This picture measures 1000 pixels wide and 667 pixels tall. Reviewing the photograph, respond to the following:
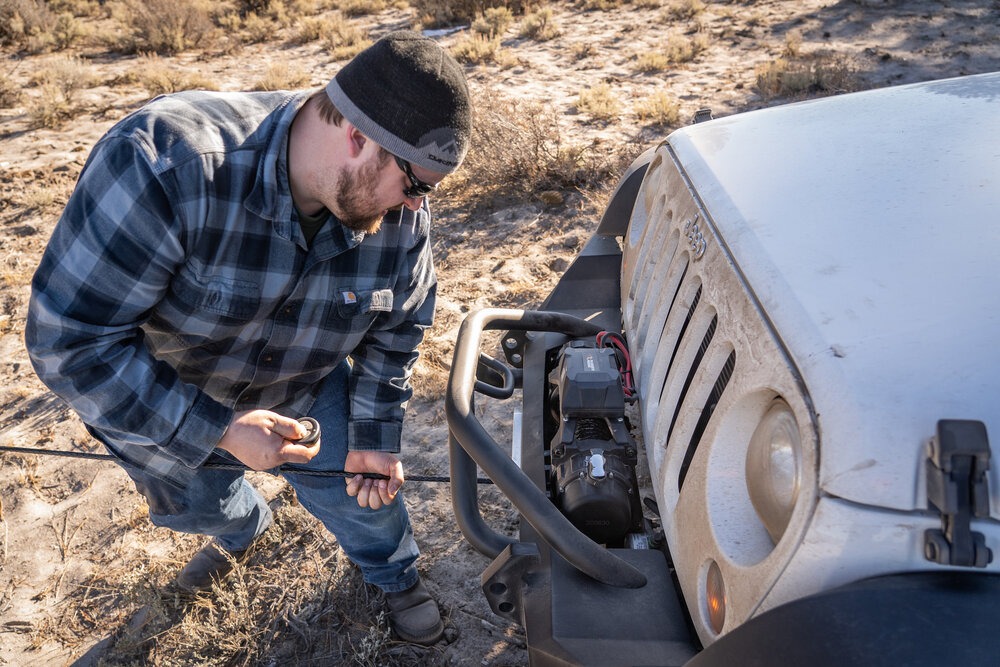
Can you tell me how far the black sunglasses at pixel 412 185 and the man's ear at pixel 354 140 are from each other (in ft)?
0.34

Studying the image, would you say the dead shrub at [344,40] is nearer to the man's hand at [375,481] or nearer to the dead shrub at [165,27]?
the dead shrub at [165,27]

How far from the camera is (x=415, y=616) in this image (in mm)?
2686

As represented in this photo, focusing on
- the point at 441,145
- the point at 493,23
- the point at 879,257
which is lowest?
the point at 493,23

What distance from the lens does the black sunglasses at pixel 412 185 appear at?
1896 millimetres

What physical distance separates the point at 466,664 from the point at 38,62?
12018mm

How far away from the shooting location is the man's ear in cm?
189

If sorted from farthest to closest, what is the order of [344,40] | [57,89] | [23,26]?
[23,26] < [344,40] < [57,89]

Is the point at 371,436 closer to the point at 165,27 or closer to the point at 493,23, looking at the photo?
the point at 493,23

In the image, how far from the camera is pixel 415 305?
2564 mm

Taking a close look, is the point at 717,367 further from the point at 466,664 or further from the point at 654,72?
the point at 654,72

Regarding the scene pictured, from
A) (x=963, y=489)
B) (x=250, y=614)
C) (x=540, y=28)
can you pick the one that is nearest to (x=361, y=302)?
(x=250, y=614)

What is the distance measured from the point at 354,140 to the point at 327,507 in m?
1.34

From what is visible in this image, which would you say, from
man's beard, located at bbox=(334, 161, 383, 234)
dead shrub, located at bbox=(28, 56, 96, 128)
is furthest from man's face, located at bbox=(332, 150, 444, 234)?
dead shrub, located at bbox=(28, 56, 96, 128)

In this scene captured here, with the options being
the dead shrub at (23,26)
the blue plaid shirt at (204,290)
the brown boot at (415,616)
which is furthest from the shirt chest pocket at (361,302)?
the dead shrub at (23,26)
